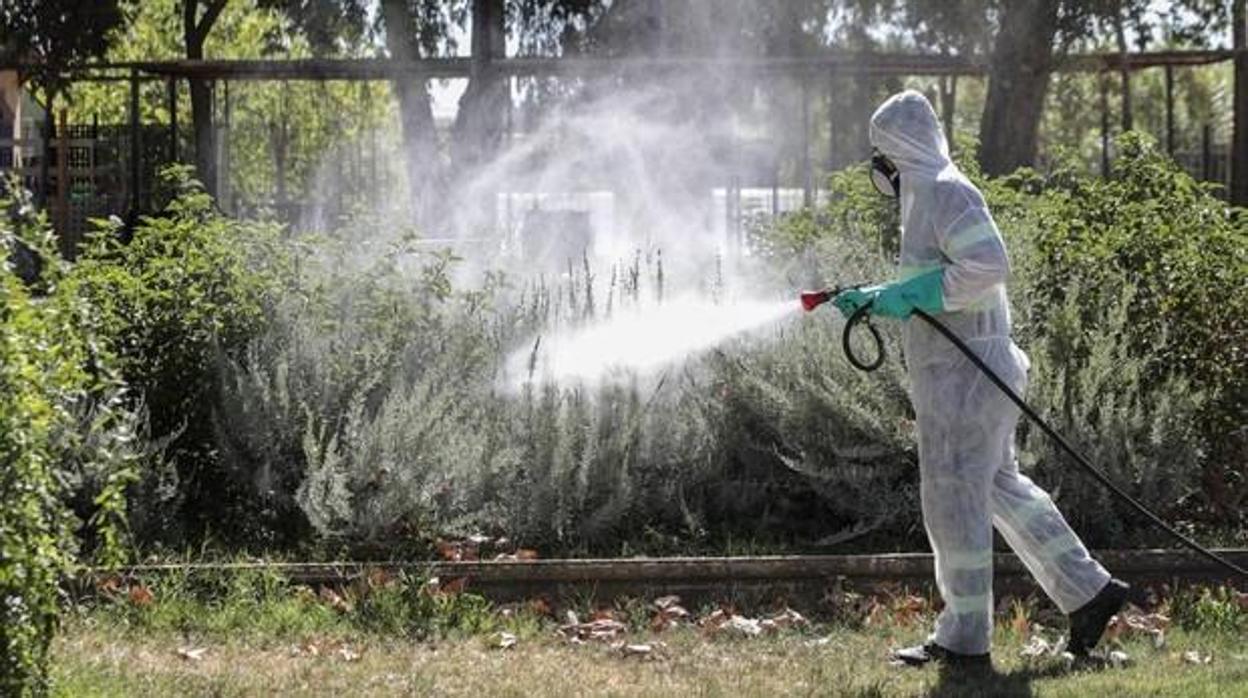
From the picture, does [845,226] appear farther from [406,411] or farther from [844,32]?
[844,32]

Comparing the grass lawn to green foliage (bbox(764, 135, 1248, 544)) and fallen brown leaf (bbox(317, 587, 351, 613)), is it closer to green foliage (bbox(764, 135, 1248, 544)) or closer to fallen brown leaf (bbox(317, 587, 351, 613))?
fallen brown leaf (bbox(317, 587, 351, 613))

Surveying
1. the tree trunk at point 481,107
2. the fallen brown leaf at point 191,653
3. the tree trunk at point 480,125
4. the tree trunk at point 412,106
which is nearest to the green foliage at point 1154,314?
the fallen brown leaf at point 191,653

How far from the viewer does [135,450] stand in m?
7.33

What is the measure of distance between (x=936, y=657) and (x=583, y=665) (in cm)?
113

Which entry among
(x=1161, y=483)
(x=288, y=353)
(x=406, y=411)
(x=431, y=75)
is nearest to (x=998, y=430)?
(x=1161, y=483)

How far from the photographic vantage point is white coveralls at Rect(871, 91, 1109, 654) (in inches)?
235

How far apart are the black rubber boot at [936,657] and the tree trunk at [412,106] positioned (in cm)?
1620

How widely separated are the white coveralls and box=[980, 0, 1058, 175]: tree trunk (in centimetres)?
1148

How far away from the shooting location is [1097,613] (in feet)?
20.1

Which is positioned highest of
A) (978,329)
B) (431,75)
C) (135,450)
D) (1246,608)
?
(431,75)

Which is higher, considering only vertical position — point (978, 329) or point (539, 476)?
point (978, 329)

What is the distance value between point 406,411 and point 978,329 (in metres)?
2.50

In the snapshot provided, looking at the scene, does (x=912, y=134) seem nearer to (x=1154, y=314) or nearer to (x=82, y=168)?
(x=1154, y=314)

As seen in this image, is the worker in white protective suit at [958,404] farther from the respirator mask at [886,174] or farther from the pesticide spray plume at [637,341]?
the pesticide spray plume at [637,341]
